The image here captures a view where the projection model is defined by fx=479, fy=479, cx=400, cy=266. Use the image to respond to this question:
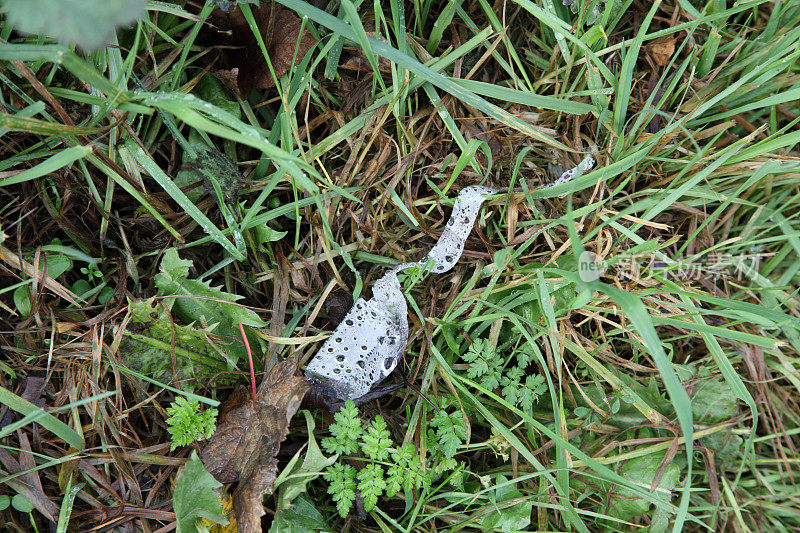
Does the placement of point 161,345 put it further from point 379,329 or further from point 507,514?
point 507,514

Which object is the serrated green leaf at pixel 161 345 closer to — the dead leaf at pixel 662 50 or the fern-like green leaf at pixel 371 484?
the fern-like green leaf at pixel 371 484

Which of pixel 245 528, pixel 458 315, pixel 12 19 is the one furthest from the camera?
pixel 458 315

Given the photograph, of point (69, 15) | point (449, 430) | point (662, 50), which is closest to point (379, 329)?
point (449, 430)

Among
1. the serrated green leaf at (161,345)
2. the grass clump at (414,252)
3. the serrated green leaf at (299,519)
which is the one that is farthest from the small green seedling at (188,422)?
the serrated green leaf at (299,519)

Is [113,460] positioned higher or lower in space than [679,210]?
lower

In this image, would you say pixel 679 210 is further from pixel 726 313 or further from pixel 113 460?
pixel 113 460

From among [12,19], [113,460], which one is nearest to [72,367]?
[113,460]
